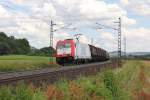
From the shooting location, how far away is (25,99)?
37.6ft

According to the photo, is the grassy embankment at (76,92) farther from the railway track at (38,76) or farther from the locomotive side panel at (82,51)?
the locomotive side panel at (82,51)

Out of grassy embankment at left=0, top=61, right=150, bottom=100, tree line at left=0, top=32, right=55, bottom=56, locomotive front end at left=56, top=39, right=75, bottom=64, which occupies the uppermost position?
tree line at left=0, top=32, right=55, bottom=56

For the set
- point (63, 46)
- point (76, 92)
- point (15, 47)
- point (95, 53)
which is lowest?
point (76, 92)

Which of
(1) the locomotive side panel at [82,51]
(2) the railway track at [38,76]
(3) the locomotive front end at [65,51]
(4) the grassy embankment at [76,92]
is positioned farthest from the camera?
(1) the locomotive side panel at [82,51]

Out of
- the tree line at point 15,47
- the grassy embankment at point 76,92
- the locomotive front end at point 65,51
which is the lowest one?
the grassy embankment at point 76,92

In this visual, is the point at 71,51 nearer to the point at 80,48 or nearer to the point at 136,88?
→ the point at 80,48

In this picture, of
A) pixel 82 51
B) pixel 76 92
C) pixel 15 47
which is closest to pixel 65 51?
pixel 82 51

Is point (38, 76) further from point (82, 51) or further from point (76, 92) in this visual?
point (82, 51)

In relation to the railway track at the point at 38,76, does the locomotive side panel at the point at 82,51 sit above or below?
above

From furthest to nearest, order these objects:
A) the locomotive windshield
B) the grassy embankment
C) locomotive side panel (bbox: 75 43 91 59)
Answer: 1. locomotive side panel (bbox: 75 43 91 59)
2. the locomotive windshield
3. the grassy embankment

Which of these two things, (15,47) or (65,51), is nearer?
(65,51)

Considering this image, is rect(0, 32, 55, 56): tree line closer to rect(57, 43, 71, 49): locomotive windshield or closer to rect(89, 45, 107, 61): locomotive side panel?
rect(89, 45, 107, 61): locomotive side panel


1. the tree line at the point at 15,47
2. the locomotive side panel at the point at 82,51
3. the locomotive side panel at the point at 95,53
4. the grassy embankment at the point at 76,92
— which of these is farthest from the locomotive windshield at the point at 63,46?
the tree line at the point at 15,47

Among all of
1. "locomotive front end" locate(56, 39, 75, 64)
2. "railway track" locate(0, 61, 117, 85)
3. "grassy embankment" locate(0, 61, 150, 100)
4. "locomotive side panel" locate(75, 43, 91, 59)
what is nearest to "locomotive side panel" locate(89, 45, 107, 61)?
"locomotive side panel" locate(75, 43, 91, 59)
